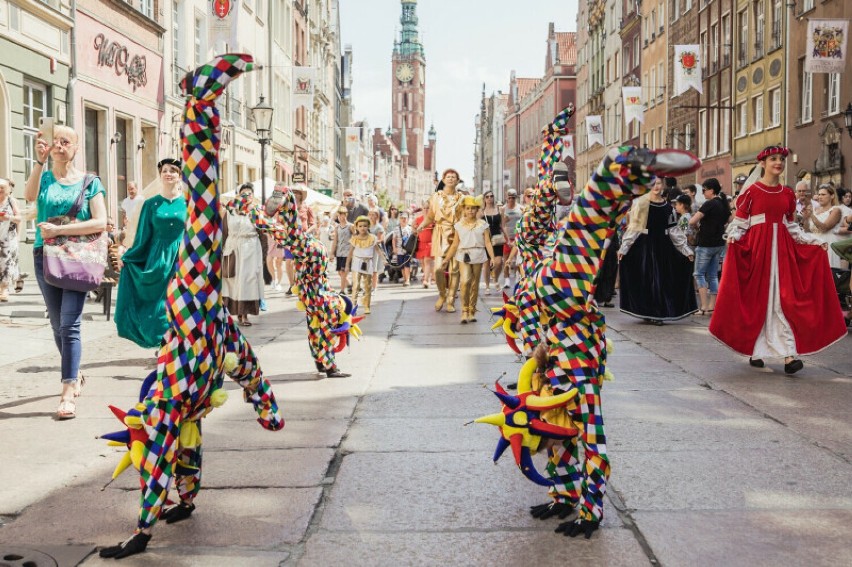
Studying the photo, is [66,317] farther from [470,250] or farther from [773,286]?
[470,250]

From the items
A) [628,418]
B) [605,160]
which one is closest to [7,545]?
[605,160]

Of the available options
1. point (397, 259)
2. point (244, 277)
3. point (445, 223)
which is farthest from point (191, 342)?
point (397, 259)

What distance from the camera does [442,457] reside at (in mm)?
5035

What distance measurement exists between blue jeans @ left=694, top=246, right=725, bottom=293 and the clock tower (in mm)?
161645

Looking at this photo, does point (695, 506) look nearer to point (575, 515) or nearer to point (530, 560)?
point (575, 515)

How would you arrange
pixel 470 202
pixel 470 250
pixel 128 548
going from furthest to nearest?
pixel 470 202 → pixel 470 250 → pixel 128 548

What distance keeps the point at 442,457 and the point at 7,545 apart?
84.5 inches

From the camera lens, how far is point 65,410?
20.0ft

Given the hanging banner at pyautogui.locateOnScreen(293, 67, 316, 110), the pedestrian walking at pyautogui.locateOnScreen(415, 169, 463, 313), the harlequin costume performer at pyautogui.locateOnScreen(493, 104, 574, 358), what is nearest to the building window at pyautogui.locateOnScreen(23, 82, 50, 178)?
the pedestrian walking at pyautogui.locateOnScreen(415, 169, 463, 313)

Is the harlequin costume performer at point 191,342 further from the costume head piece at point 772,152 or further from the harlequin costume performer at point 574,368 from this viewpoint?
the costume head piece at point 772,152

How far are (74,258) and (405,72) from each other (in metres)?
169

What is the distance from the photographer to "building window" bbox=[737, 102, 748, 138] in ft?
111

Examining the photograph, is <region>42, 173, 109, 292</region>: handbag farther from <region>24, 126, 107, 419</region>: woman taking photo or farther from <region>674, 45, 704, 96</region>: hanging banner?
<region>674, 45, 704, 96</region>: hanging banner

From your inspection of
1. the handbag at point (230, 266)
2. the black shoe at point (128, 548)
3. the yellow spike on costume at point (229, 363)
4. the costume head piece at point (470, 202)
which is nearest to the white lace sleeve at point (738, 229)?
the costume head piece at point (470, 202)
